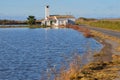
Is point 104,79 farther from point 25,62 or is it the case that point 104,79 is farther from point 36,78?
point 25,62

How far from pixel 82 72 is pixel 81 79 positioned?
2.28 metres

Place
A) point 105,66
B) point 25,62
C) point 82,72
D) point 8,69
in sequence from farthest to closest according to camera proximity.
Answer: point 25,62
point 8,69
point 105,66
point 82,72

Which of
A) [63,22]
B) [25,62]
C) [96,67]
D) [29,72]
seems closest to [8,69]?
[29,72]

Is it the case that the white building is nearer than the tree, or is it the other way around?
the white building

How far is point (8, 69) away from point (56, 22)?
11867 centimetres

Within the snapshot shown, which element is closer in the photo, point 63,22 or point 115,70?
point 115,70

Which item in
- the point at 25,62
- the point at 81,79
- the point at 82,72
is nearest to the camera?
the point at 81,79

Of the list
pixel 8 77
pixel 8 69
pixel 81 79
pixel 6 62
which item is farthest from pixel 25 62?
pixel 81 79

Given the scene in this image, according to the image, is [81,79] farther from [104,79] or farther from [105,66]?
[105,66]

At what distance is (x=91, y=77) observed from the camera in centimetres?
1905

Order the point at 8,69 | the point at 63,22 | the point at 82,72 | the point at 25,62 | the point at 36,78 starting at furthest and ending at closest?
the point at 63,22
the point at 25,62
the point at 8,69
the point at 36,78
the point at 82,72

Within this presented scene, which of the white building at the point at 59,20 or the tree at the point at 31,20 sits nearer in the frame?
the white building at the point at 59,20

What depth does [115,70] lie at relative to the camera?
69.7 ft

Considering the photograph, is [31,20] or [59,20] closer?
[59,20]
